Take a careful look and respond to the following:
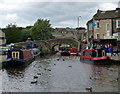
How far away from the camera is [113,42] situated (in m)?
44.3

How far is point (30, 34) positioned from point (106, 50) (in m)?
51.8

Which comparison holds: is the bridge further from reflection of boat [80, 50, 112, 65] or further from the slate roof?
reflection of boat [80, 50, 112, 65]

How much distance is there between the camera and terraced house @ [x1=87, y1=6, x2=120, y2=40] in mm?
46000

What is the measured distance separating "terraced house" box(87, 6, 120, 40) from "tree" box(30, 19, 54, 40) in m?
35.9

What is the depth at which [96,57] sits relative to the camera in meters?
35.6

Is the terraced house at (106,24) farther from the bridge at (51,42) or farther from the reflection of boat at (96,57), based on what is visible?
the bridge at (51,42)

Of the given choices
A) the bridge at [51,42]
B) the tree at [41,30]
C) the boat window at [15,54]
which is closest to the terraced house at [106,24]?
the boat window at [15,54]

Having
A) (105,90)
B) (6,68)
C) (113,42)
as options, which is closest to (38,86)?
(105,90)

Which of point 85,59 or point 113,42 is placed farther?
point 113,42

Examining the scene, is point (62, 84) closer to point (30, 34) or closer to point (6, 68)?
point (6, 68)

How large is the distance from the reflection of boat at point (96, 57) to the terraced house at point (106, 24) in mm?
7617

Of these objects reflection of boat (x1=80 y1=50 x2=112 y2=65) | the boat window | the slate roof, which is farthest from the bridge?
the boat window

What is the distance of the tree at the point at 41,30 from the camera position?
83812 millimetres

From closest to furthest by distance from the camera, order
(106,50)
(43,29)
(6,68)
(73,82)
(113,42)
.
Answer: (73,82) < (6,68) < (106,50) < (113,42) < (43,29)
